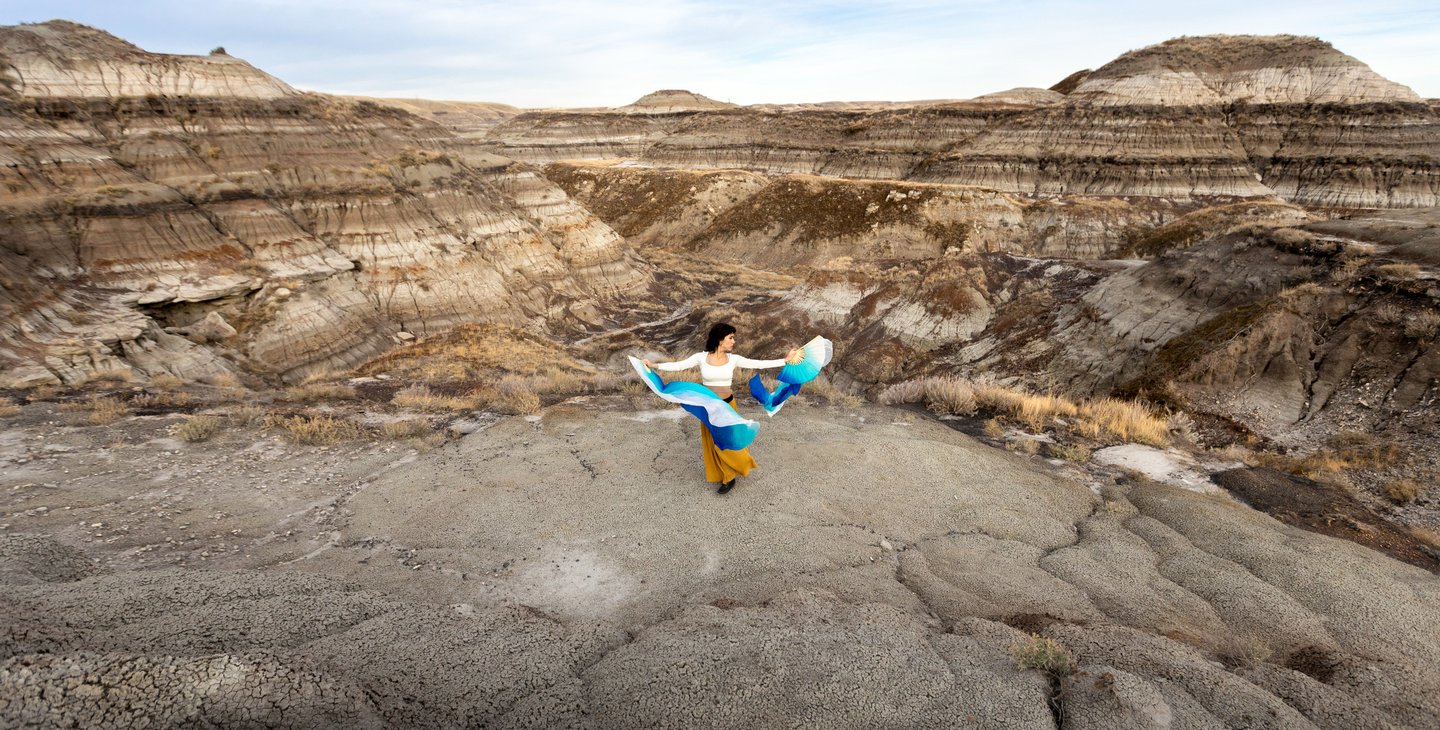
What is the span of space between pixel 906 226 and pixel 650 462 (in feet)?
125

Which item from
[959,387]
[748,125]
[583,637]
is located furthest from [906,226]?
[583,637]

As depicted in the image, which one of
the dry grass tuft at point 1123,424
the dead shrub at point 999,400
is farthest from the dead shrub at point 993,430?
the dry grass tuft at point 1123,424

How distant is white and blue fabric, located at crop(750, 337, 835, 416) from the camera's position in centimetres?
664

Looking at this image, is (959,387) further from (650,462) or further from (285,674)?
(285,674)

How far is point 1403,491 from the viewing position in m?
6.89

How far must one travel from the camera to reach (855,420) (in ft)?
30.2

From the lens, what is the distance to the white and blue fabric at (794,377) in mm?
6641

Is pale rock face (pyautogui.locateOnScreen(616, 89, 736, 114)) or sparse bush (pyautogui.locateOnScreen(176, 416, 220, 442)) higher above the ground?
pale rock face (pyautogui.locateOnScreen(616, 89, 736, 114))

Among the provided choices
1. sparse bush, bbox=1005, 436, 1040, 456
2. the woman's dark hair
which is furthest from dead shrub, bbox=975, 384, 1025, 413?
the woman's dark hair

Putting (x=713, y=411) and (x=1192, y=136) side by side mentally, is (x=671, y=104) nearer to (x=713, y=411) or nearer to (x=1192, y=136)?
(x=1192, y=136)

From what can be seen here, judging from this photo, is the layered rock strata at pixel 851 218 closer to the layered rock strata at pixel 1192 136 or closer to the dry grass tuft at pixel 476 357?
the layered rock strata at pixel 1192 136

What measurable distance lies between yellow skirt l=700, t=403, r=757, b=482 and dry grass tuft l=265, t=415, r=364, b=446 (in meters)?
5.07

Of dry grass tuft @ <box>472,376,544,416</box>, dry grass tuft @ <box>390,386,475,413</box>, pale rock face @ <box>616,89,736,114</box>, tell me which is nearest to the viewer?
dry grass tuft @ <box>472,376,544,416</box>

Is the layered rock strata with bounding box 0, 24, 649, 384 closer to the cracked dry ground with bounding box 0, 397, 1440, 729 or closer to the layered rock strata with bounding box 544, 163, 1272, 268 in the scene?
the cracked dry ground with bounding box 0, 397, 1440, 729
